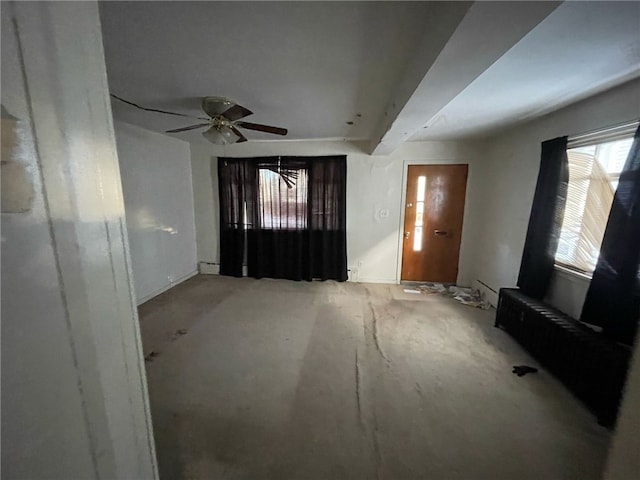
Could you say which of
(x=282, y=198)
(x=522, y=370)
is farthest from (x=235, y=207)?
(x=522, y=370)

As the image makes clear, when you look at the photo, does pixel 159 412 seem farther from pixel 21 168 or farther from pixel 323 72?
pixel 323 72

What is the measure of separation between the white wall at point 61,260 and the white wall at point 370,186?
12.1ft

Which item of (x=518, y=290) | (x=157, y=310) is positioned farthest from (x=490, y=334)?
(x=157, y=310)

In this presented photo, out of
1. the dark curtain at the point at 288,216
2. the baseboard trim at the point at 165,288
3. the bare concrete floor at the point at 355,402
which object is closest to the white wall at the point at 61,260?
the bare concrete floor at the point at 355,402

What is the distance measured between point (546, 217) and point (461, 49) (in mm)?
2149

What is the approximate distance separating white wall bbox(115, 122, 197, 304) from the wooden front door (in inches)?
141

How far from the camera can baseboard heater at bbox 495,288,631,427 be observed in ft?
5.34

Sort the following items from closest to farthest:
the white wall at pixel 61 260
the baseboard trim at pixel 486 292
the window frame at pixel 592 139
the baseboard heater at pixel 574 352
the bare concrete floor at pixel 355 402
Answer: the white wall at pixel 61 260 → the bare concrete floor at pixel 355 402 → the baseboard heater at pixel 574 352 → the window frame at pixel 592 139 → the baseboard trim at pixel 486 292

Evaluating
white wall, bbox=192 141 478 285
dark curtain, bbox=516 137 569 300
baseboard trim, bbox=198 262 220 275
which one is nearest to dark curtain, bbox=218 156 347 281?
white wall, bbox=192 141 478 285

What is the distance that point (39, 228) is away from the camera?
1.22 feet

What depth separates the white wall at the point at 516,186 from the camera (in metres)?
2.00

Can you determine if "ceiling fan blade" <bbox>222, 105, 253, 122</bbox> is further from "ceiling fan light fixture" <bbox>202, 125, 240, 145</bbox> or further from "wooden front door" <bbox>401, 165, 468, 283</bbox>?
"wooden front door" <bbox>401, 165, 468, 283</bbox>

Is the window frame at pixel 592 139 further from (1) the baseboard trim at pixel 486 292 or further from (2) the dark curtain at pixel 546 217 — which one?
(1) the baseboard trim at pixel 486 292

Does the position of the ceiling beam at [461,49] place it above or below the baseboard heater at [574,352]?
above
